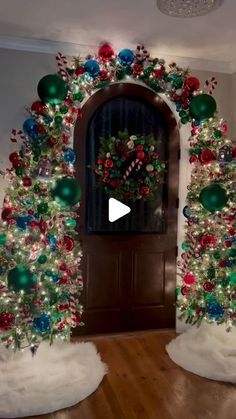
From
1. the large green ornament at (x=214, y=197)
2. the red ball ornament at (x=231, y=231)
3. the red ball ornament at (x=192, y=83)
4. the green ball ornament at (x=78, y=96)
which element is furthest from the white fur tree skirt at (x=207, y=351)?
the green ball ornament at (x=78, y=96)

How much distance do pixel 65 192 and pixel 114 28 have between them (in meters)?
1.47

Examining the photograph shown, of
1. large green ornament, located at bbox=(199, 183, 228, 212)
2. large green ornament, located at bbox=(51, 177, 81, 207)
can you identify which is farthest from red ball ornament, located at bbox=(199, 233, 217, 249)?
large green ornament, located at bbox=(51, 177, 81, 207)

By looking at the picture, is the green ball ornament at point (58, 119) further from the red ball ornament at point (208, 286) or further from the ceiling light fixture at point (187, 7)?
the red ball ornament at point (208, 286)

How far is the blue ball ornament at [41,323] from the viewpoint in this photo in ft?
8.51

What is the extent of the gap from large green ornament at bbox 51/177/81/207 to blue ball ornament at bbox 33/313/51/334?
2.74ft

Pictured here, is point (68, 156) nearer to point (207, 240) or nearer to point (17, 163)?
point (17, 163)

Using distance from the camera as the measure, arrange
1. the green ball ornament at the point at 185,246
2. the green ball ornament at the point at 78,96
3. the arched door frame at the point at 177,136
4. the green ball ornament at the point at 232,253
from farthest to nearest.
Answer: the arched door frame at the point at 177,136, the green ball ornament at the point at 185,246, the green ball ornament at the point at 78,96, the green ball ornament at the point at 232,253

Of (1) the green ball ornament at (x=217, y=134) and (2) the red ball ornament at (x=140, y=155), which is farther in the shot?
(2) the red ball ornament at (x=140, y=155)

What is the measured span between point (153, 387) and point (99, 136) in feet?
7.33

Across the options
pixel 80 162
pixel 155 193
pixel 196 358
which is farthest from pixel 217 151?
pixel 196 358

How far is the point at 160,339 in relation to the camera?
3.53 meters

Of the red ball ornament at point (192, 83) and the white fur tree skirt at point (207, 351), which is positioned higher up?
Result: the red ball ornament at point (192, 83)

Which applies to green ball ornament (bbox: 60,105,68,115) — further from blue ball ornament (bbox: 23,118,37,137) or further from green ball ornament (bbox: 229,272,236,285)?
green ball ornament (bbox: 229,272,236,285)

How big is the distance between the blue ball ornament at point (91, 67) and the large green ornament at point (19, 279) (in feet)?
5.95
